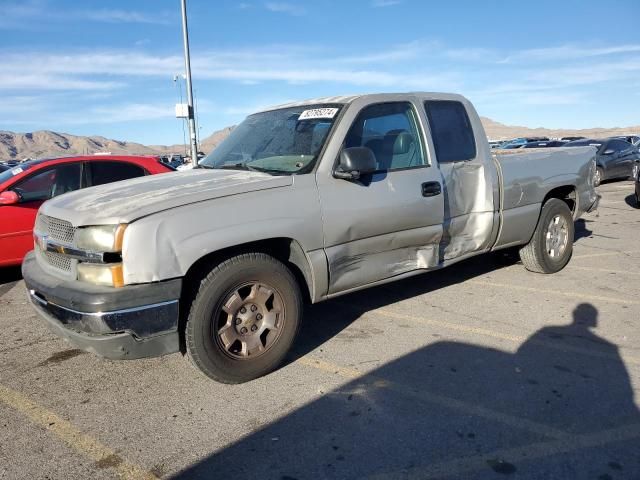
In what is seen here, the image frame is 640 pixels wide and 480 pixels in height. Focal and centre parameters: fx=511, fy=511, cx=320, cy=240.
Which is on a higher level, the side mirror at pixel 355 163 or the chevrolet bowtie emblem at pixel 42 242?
the side mirror at pixel 355 163

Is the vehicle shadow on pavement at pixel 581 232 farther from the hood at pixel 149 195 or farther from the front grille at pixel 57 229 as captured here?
the front grille at pixel 57 229

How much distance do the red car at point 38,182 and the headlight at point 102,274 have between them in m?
3.49

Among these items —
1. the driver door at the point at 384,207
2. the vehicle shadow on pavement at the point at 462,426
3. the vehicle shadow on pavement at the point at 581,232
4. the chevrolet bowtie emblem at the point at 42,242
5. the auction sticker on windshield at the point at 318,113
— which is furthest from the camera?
the vehicle shadow on pavement at the point at 581,232

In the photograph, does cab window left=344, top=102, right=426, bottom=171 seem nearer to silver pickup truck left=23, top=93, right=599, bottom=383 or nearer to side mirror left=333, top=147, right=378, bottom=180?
silver pickup truck left=23, top=93, right=599, bottom=383

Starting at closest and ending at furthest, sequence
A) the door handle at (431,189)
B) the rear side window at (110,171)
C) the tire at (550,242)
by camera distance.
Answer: the door handle at (431,189) → the tire at (550,242) → the rear side window at (110,171)

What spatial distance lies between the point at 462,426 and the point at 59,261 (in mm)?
2706

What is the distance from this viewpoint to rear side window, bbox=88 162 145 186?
6734 millimetres

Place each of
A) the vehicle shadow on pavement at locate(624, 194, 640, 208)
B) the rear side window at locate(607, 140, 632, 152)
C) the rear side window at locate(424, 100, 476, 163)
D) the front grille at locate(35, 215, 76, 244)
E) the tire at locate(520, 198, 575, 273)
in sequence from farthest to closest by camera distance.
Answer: the rear side window at locate(607, 140, 632, 152), the vehicle shadow on pavement at locate(624, 194, 640, 208), the tire at locate(520, 198, 575, 273), the rear side window at locate(424, 100, 476, 163), the front grille at locate(35, 215, 76, 244)

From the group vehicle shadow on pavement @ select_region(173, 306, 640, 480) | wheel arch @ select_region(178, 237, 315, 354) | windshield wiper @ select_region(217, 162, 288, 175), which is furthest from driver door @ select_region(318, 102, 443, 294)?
vehicle shadow on pavement @ select_region(173, 306, 640, 480)

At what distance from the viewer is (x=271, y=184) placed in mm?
3439

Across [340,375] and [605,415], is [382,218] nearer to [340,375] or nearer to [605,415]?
[340,375]

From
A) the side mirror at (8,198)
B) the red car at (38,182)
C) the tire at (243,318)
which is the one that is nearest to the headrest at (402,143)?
the tire at (243,318)

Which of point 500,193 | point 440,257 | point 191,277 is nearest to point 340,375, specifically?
point 191,277

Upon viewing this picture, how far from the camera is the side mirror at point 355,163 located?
357 cm
